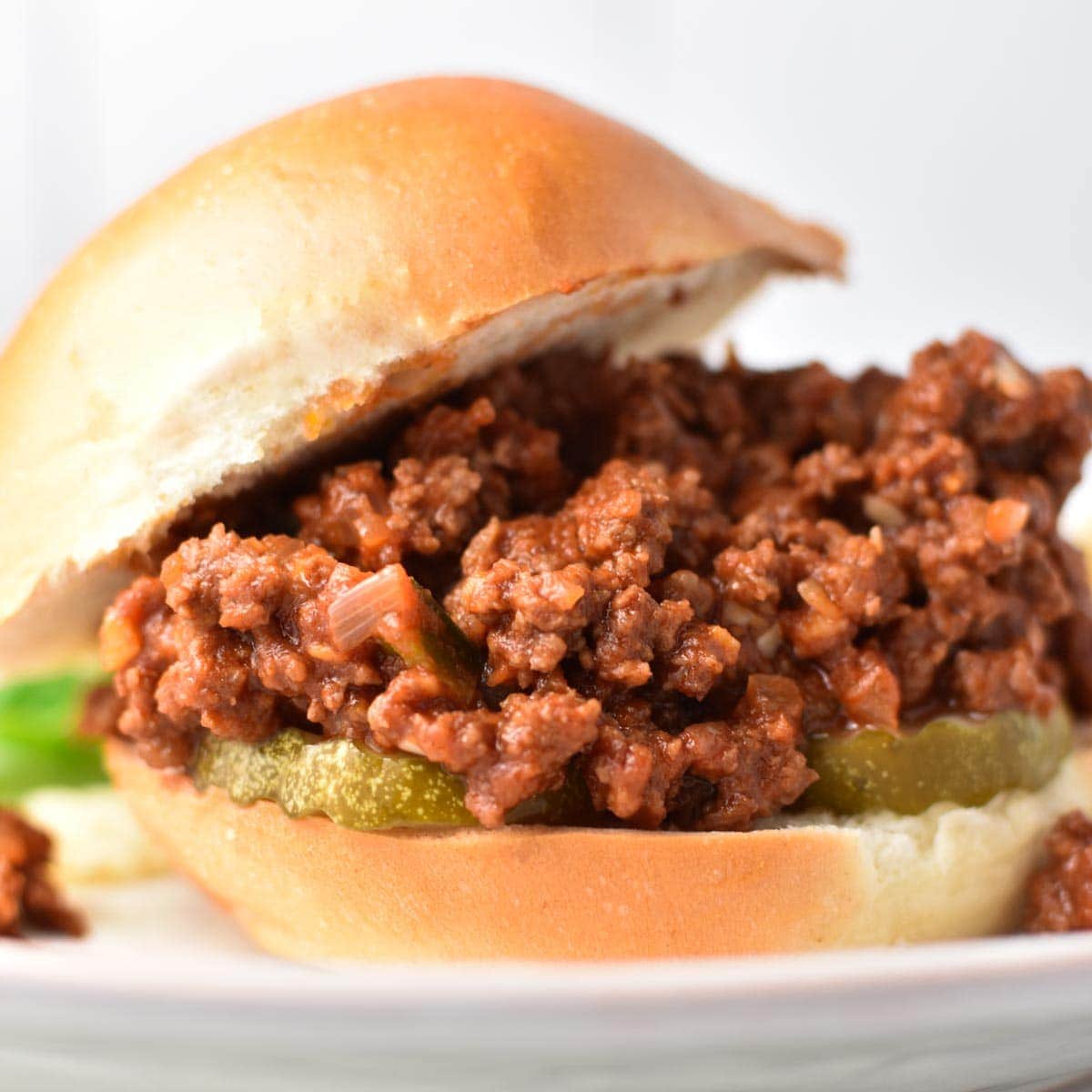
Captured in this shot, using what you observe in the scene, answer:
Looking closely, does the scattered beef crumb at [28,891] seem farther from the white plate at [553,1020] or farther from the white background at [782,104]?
the white background at [782,104]

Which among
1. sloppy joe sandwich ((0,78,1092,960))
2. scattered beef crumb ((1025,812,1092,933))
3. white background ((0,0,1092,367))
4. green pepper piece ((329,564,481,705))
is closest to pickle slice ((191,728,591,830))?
sloppy joe sandwich ((0,78,1092,960))

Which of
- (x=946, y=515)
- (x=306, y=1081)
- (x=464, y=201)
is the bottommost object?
(x=306, y=1081)

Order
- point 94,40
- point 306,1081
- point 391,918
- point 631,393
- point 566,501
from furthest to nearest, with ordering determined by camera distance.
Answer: point 94,40 < point 631,393 < point 566,501 < point 391,918 < point 306,1081

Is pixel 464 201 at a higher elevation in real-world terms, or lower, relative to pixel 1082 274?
higher

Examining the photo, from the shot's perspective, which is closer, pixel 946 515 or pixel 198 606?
pixel 198 606

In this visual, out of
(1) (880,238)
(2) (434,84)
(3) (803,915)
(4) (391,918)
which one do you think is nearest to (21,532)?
(4) (391,918)

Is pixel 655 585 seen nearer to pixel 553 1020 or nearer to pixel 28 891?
pixel 553 1020

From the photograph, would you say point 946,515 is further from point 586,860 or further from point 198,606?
point 198,606
